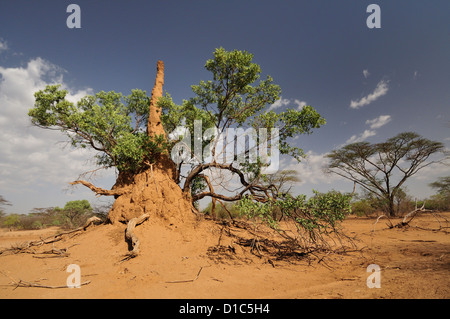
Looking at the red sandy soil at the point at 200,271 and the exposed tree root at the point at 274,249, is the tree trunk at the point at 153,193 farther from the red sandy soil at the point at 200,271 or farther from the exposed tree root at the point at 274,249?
the exposed tree root at the point at 274,249

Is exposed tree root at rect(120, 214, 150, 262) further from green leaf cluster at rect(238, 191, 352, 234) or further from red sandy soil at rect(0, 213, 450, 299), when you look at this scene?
green leaf cluster at rect(238, 191, 352, 234)

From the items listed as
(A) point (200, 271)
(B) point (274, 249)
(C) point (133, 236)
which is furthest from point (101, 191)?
(B) point (274, 249)

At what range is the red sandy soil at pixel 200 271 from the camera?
12.5ft

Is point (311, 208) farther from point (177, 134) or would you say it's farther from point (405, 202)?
point (405, 202)

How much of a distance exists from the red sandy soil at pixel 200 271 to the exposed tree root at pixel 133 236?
16 centimetres

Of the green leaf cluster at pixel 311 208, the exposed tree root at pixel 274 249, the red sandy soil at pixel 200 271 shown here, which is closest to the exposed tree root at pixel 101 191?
the red sandy soil at pixel 200 271

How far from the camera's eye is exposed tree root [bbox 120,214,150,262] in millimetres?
5395

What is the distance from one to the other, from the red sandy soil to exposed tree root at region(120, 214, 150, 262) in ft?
0.54

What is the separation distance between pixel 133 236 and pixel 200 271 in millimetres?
2468

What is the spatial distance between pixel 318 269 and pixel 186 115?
23.8ft

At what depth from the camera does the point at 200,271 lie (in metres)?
5.02
